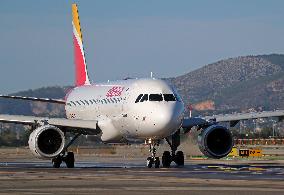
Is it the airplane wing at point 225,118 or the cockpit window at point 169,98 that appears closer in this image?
the cockpit window at point 169,98

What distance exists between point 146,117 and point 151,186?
16.5 metres

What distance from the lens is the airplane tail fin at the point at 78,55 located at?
2459 inches

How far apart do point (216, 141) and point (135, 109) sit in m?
5.35

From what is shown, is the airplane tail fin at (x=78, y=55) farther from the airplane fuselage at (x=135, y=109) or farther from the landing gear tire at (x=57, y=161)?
the landing gear tire at (x=57, y=161)

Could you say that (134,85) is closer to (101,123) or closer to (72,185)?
(101,123)

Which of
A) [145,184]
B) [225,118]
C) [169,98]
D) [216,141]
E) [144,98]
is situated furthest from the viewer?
[225,118]

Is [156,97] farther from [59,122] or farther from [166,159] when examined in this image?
[59,122]

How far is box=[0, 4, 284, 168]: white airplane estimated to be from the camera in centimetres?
4591

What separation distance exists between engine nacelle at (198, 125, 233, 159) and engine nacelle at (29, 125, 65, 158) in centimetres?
756

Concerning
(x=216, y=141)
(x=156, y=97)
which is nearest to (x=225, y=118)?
(x=216, y=141)

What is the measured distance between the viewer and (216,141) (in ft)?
165

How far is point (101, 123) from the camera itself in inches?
2008

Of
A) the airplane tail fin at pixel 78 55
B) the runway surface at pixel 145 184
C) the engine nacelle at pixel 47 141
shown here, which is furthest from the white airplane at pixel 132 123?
the runway surface at pixel 145 184

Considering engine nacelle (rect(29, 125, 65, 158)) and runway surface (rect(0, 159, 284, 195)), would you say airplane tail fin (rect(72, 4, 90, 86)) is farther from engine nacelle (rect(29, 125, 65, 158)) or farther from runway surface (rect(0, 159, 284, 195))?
runway surface (rect(0, 159, 284, 195))
